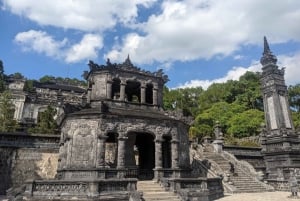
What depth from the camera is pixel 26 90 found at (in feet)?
161

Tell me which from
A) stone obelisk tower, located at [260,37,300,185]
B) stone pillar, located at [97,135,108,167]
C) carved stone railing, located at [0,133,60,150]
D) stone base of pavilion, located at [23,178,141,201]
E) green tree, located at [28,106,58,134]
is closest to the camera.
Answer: stone base of pavilion, located at [23,178,141,201]

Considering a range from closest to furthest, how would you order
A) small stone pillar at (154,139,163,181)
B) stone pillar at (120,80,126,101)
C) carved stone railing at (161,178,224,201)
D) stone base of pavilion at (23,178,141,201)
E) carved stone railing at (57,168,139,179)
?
stone base of pavilion at (23,178,141,201), carved stone railing at (161,178,224,201), carved stone railing at (57,168,139,179), small stone pillar at (154,139,163,181), stone pillar at (120,80,126,101)

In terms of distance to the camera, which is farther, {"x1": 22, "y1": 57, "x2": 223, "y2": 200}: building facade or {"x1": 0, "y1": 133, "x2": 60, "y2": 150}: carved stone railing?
{"x1": 0, "y1": 133, "x2": 60, "y2": 150}: carved stone railing

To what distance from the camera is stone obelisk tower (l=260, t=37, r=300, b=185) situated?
22.6 metres

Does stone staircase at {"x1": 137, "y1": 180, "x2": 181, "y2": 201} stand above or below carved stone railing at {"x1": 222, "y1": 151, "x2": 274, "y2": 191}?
below

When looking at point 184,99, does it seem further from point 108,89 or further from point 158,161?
point 158,161

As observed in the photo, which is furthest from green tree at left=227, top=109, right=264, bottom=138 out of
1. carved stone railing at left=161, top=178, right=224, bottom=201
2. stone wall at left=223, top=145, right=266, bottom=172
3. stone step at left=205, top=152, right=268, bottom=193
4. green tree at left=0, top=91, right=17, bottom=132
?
green tree at left=0, top=91, right=17, bottom=132

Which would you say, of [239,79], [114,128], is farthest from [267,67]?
[239,79]

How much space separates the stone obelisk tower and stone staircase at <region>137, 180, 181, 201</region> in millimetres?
11027

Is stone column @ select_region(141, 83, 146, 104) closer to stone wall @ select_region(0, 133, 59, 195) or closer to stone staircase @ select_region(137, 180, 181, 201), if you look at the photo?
stone staircase @ select_region(137, 180, 181, 201)

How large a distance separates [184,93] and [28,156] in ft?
132

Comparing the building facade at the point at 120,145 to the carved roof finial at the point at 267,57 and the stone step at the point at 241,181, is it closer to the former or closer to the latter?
the stone step at the point at 241,181

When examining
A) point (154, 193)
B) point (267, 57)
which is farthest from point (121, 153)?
point (267, 57)

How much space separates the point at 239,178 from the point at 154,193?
8.87 meters
